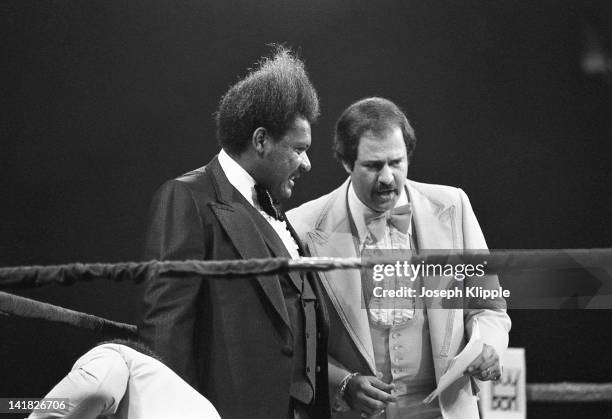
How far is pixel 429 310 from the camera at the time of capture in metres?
1.88

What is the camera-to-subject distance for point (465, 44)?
8.90ft

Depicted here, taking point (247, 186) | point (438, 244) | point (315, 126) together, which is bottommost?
point (438, 244)

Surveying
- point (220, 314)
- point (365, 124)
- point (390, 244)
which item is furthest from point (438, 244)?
point (220, 314)

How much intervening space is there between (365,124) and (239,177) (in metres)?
0.45

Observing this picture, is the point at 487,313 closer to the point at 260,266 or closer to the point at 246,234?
the point at 246,234

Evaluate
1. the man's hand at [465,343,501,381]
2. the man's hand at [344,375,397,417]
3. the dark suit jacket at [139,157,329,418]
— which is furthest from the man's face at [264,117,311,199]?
the man's hand at [465,343,501,381]

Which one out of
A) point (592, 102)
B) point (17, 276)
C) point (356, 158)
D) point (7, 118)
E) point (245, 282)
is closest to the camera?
point (17, 276)

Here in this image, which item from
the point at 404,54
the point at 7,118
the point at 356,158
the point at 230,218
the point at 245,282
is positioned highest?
the point at 404,54

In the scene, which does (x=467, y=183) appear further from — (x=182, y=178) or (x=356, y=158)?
(x=182, y=178)

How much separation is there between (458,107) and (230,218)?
1303mm

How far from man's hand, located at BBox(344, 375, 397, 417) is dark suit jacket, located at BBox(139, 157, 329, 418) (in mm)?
227

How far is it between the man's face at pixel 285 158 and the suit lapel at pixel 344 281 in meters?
0.22

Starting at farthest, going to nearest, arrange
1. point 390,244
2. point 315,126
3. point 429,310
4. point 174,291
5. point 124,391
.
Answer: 1. point 315,126
2. point 390,244
3. point 429,310
4. point 174,291
5. point 124,391

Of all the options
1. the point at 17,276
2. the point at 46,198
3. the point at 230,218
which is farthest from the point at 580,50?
the point at 17,276
